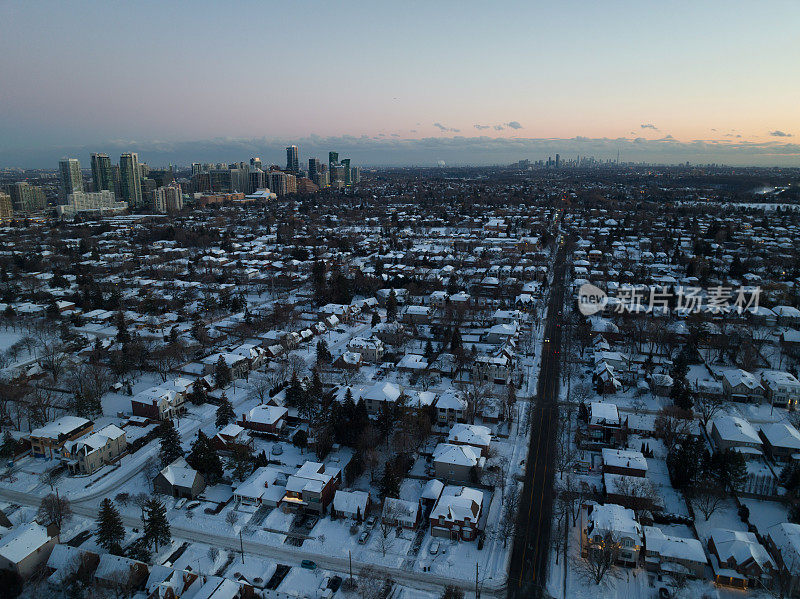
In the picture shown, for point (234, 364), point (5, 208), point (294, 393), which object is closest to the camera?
point (294, 393)

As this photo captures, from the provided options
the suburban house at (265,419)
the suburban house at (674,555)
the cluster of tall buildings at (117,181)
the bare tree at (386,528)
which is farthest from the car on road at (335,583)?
the cluster of tall buildings at (117,181)

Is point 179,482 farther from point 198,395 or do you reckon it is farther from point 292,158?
point 292,158

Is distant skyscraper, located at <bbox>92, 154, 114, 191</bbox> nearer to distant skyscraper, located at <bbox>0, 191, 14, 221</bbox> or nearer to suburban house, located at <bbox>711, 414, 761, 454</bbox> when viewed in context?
distant skyscraper, located at <bbox>0, 191, 14, 221</bbox>

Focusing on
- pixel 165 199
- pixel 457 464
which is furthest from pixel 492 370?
pixel 165 199

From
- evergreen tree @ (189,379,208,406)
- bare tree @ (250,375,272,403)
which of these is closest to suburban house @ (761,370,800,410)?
bare tree @ (250,375,272,403)

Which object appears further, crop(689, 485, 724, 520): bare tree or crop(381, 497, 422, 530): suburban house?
crop(689, 485, 724, 520): bare tree

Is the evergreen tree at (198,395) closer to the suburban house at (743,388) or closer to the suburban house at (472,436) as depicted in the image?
the suburban house at (472,436)

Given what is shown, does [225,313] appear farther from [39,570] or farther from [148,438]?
[39,570]

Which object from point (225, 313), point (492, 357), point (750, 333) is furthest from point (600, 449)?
point (225, 313)
